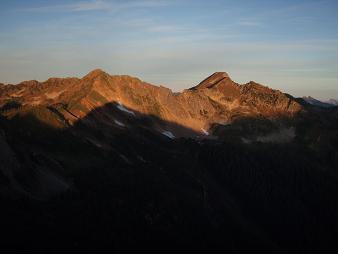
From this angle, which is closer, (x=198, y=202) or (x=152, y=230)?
(x=152, y=230)

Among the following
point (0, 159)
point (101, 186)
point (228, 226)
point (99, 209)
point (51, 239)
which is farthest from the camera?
point (228, 226)

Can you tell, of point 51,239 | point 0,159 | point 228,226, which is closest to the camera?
point 51,239

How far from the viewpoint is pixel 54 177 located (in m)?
159

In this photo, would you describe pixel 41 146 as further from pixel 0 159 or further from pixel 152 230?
pixel 152 230

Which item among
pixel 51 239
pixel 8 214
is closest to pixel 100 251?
pixel 51 239

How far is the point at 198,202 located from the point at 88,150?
45293mm

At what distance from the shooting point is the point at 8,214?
124500 mm

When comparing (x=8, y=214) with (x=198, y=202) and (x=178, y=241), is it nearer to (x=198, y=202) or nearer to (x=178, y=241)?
(x=178, y=241)

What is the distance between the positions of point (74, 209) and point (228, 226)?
225 ft

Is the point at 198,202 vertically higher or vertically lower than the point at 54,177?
lower

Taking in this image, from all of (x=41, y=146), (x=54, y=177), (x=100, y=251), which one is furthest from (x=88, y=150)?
(x=100, y=251)

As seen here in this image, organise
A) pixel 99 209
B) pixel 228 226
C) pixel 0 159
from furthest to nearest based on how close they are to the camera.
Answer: pixel 228 226 → pixel 99 209 → pixel 0 159

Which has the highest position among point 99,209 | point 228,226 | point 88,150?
point 88,150

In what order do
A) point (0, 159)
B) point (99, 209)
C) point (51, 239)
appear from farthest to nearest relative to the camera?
point (99, 209)
point (0, 159)
point (51, 239)
